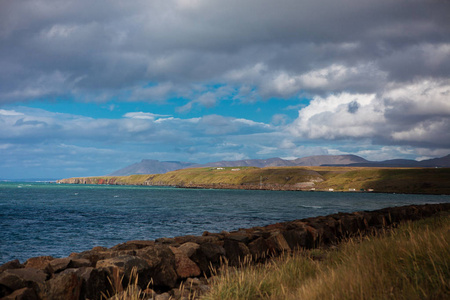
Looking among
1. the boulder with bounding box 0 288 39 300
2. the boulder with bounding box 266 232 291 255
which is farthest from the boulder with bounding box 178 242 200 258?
the boulder with bounding box 0 288 39 300

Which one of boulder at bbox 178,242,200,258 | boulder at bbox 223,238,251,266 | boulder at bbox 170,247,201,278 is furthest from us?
boulder at bbox 223,238,251,266

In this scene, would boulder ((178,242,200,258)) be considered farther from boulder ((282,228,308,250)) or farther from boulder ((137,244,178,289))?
boulder ((282,228,308,250))

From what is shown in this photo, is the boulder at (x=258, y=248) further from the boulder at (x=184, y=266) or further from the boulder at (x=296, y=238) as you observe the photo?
the boulder at (x=184, y=266)

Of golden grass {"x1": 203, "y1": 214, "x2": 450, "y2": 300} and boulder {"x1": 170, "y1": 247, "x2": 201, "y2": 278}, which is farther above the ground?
golden grass {"x1": 203, "y1": 214, "x2": 450, "y2": 300}

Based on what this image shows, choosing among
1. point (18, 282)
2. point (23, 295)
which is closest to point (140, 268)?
point (18, 282)

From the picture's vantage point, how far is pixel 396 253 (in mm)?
7906

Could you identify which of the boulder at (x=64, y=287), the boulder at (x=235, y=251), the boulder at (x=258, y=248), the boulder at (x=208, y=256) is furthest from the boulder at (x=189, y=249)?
the boulder at (x=64, y=287)

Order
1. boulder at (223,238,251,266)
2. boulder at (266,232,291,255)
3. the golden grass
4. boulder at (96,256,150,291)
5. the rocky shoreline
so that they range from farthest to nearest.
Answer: boulder at (266,232,291,255), boulder at (223,238,251,266), boulder at (96,256,150,291), the rocky shoreline, the golden grass

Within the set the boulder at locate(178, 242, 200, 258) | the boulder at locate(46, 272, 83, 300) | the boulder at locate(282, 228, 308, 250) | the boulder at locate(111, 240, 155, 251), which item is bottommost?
the boulder at locate(282, 228, 308, 250)

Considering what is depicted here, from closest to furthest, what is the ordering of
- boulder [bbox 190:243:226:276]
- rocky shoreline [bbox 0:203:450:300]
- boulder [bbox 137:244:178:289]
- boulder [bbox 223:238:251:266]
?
rocky shoreline [bbox 0:203:450:300], boulder [bbox 137:244:178:289], boulder [bbox 190:243:226:276], boulder [bbox 223:238:251:266]

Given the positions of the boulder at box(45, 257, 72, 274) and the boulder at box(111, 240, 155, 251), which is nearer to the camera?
the boulder at box(45, 257, 72, 274)

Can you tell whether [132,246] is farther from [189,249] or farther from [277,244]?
[277,244]

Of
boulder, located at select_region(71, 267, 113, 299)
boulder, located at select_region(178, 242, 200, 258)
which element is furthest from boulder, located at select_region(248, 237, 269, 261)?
boulder, located at select_region(71, 267, 113, 299)

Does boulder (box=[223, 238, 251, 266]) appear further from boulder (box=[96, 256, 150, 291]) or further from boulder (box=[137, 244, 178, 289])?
boulder (box=[96, 256, 150, 291])
